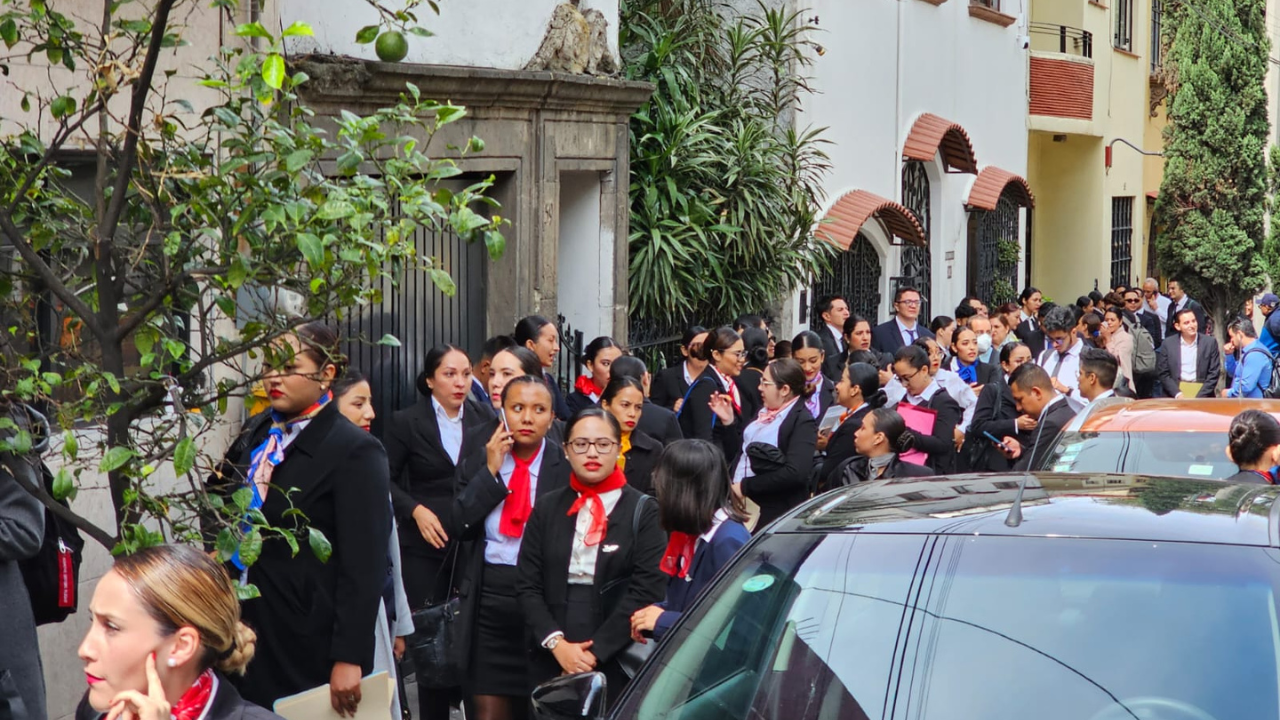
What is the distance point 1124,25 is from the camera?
28.9m

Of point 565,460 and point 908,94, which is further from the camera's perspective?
point 908,94

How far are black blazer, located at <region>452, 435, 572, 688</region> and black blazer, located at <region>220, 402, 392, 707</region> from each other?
3.67 feet

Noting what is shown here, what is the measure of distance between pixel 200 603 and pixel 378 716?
1.60 m

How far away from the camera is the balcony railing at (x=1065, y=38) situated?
2631cm

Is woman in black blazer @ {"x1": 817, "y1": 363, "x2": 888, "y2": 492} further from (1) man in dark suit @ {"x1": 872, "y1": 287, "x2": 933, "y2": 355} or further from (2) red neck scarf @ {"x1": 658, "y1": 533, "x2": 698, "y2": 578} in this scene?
(1) man in dark suit @ {"x1": 872, "y1": 287, "x2": 933, "y2": 355}

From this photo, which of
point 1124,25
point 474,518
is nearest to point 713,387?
point 474,518

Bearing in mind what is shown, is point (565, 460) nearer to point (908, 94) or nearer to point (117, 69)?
point (117, 69)

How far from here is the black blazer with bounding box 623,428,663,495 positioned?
7.98 metres

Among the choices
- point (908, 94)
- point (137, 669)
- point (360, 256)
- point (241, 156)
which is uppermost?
point (908, 94)

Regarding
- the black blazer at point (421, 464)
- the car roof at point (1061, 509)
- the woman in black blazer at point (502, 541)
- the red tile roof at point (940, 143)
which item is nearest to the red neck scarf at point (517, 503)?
the woman in black blazer at point (502, 541)

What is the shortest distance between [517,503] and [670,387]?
15.6 ft

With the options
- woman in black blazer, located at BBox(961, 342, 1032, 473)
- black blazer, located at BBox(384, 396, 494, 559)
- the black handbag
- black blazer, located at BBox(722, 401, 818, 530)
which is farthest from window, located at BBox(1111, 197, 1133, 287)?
the black handbag

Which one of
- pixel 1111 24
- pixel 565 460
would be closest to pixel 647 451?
pixel 565 460

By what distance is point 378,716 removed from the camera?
15.3 ft
